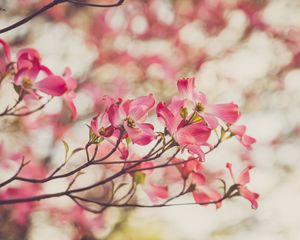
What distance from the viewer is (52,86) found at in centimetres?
103

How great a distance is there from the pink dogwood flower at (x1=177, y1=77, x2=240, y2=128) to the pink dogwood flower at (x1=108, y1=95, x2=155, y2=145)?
0.07 metres

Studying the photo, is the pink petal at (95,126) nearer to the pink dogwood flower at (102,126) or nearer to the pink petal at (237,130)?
the pink dogwood flower at (102,126)

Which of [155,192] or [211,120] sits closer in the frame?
[211,120]

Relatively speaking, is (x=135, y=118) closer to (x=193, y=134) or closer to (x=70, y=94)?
(x=193, y=134)

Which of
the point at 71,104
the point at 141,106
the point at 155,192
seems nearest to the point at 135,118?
the point at 141,106

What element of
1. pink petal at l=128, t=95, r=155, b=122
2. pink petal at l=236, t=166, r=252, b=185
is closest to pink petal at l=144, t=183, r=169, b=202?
pink petal at l=236, t=166, r=252, b=185

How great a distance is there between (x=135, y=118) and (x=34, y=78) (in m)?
0.24

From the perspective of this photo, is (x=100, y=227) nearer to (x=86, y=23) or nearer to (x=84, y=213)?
(x=84, y=213)

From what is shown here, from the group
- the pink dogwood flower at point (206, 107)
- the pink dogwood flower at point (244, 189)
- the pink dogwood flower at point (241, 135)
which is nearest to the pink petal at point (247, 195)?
the pink dogwood flower at point (244, 189)

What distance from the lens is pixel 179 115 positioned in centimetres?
93

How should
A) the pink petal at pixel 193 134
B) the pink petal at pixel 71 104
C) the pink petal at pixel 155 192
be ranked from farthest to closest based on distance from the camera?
the pink petal at pixel 155 192 → the pink petal at pixel 71 104 → the pink petal at pixel 193 134

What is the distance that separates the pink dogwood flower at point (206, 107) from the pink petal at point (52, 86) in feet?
0.85

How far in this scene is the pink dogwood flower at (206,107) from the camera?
96 centimetres

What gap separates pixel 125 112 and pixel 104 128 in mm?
55
